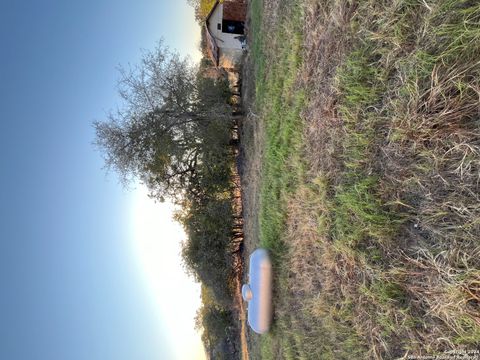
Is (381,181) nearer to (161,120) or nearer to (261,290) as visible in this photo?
(261,290)

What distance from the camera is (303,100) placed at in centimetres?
520

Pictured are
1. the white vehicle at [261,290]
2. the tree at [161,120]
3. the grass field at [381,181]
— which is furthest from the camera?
the tree at [161,120]

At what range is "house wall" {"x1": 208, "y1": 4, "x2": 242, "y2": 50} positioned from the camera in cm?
1340

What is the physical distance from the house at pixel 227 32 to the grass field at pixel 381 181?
25.6 feet

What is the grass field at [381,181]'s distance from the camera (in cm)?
251

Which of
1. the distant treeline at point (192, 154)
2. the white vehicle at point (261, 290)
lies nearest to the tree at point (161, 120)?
the distant treeline at point (192, 154)

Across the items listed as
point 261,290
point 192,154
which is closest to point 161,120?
point 192,154

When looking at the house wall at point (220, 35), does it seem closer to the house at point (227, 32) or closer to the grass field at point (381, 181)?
the house at point (227, 32)

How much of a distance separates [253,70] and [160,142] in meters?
3.77

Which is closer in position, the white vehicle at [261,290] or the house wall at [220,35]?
the white vehicle at [261,290]

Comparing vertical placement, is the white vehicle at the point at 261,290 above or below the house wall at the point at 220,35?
below

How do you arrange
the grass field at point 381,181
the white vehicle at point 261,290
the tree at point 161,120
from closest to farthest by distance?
the grass field at point 381,181 → the white vehicle at point 261,290 → the tree at point 161,120

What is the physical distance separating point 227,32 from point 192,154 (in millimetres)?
5287

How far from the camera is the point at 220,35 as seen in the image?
13.7m
